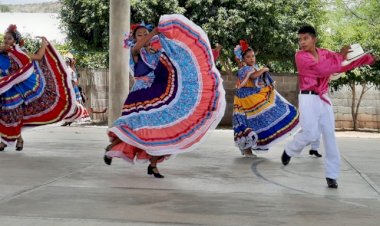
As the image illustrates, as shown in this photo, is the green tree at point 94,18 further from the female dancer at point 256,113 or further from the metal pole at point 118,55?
the female dancer at point 256,113

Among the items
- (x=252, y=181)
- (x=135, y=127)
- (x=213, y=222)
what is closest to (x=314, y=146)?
(x=252, y=181)

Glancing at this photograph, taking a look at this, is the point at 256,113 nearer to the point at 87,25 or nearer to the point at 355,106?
the point at 355,106

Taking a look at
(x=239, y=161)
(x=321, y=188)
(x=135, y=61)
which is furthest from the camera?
(x=239, y=161)

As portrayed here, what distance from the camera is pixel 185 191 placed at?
7570 mm

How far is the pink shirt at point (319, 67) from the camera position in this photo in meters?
7.99

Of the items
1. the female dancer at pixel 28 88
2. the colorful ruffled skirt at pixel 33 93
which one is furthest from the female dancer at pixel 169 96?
the colorful ruffled skirt at pixel 33 93

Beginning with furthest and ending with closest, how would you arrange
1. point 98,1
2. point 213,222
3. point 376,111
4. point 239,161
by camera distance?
point 98,1
point 376,111
point 239,161
point 213,222

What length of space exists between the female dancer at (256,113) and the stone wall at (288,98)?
9.41 m

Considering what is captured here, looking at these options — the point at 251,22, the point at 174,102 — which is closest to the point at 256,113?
the point at 174,102

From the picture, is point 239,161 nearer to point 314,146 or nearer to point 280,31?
point 314,146

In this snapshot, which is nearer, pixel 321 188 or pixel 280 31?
pixel 321 188

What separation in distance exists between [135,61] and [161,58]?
0.32 m

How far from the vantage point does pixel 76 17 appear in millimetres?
23219

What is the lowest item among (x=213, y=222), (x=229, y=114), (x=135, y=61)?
(x=229, y=114)
